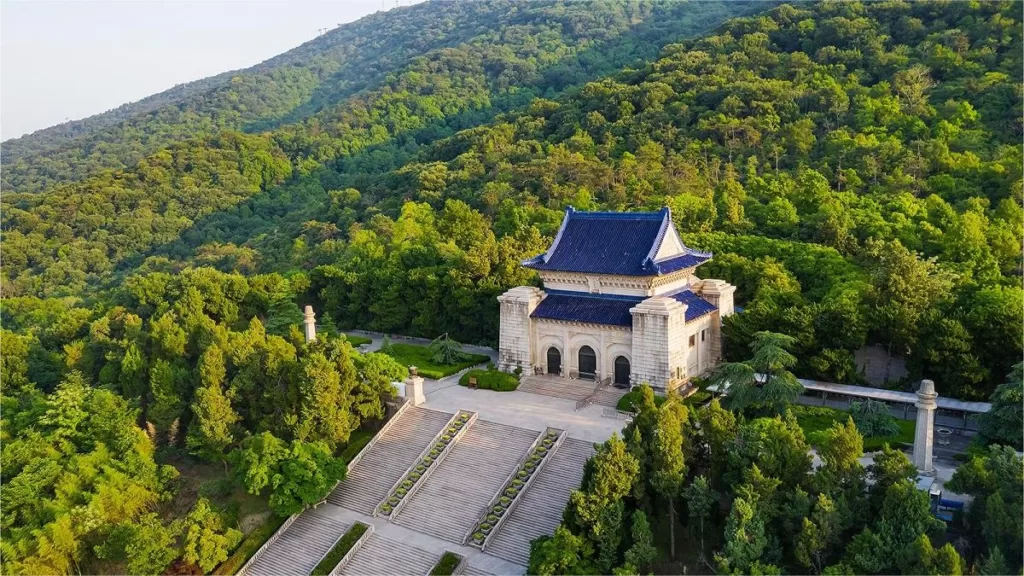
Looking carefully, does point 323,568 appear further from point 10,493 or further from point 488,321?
point 488,321

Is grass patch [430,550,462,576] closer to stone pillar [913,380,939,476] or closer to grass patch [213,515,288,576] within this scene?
grass patch [213,515,288,576]

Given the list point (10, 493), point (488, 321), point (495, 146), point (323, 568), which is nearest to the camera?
point (323, 568)

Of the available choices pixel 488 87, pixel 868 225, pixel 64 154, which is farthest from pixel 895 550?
pixel 64 154

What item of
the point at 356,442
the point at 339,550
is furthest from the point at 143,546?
the point at 356,442

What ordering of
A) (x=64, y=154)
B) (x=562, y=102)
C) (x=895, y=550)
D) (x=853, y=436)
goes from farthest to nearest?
(x=64, y=154) → (x=562, y=102) → (x=853, y=436) → (x=895, y=550)

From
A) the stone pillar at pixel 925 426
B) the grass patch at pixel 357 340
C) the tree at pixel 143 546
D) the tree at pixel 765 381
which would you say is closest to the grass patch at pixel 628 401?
the tree at pixel 765 381


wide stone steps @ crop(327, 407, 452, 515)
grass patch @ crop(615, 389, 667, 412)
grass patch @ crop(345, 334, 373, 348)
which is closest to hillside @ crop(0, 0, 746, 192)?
grass patch @ crop(345, 334, 373, 348)

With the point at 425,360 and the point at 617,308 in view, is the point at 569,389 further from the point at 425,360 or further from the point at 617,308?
the point at 425,360
